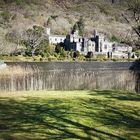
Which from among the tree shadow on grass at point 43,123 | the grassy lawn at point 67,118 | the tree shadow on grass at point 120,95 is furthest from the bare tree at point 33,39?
the tree shadow on grass at point 43,123

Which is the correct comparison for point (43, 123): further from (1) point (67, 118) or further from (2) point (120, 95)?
(2) point (120, 95)

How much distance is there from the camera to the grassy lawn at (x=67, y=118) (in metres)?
14.0

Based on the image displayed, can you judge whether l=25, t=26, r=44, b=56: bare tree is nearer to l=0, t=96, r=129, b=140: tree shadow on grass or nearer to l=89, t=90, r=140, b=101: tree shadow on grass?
l=89, t=90, r=140, b=101: tree shadow on grass

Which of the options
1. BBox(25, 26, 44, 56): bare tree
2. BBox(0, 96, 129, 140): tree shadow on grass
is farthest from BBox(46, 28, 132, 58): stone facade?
BBox(0, 96, 129, 140): tree shadow on grass

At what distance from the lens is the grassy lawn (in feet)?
45.9

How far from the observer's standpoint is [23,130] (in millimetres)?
14148

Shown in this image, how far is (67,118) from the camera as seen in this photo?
1641cm

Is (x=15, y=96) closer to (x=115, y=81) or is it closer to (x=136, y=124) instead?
(x=136, y=124)

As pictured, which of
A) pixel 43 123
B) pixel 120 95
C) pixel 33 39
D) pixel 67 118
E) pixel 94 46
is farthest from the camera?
pixel 94 46

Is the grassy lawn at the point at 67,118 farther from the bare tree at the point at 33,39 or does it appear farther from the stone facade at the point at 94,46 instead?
the stone facade at the point at 94,46

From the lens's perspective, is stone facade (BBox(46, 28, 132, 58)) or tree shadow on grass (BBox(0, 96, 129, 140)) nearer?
tree shadow on grass (BBox(0, 96, 129, 140))

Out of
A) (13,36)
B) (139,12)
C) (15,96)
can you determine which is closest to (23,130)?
(15,96)

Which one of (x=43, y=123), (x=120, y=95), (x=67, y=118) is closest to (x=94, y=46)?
(x=120, y=95)

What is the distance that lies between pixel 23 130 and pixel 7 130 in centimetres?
62
